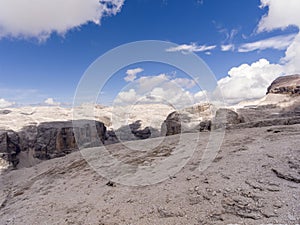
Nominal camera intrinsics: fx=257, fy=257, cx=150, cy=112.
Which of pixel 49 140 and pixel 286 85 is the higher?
pixel 286 85

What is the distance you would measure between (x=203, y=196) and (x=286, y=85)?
41.0 m

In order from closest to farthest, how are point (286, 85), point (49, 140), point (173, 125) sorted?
point (173, 125) → point (49, 140) → point (286, 85)

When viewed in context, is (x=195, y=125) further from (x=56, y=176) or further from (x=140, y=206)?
(x=140, y=206)

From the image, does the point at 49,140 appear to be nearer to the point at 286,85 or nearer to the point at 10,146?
the point at 10,146

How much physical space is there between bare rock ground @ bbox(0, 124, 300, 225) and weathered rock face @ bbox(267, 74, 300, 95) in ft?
115

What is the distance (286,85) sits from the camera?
39.6 meters

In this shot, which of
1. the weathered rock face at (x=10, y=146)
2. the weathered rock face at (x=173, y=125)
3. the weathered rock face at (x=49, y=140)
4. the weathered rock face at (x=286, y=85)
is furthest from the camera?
the weathered rock face at (x=286, y=85)

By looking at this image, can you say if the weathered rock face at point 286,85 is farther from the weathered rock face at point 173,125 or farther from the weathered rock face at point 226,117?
the weathered rock face at point 173,125

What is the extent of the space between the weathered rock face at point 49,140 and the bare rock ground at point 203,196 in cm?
1396

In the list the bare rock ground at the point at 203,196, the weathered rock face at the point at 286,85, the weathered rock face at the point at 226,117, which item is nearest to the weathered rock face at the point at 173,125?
the weathered rock face at the point at 226,117

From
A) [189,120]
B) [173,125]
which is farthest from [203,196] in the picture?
[173,125]

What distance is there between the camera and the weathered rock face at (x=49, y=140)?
20234 millimetres

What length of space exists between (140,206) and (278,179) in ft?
7.82

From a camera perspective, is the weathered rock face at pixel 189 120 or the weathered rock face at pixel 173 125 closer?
the weathered rock face at pixel 189 120
